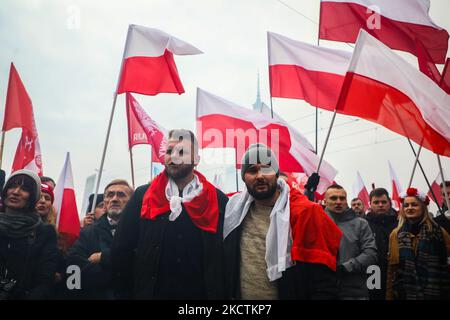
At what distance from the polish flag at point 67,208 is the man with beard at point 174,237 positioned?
1827 millimetres

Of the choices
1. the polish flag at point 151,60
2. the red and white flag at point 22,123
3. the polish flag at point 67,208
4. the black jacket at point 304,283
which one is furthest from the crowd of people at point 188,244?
the red and white flag at point 22,123

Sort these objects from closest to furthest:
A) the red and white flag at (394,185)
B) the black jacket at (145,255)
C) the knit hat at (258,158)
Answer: the black jacket at (145,255) → the knit hat at (258,158) → the red and white flag at (394,185)

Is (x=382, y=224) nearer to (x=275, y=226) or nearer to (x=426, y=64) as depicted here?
(x=426, y=64)

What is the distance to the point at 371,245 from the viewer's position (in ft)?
14.3

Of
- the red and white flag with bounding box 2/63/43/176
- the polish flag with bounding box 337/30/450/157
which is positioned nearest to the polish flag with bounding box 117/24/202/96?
the red and white flag with bounding box 2/63/43/176

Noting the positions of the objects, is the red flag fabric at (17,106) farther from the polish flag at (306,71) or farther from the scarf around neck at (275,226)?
the scarf around neck at (275,226)

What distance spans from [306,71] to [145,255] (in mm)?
4276

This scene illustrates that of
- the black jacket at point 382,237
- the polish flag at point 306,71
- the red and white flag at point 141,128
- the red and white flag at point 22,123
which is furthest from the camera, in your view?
the red and white flag at point 141,128

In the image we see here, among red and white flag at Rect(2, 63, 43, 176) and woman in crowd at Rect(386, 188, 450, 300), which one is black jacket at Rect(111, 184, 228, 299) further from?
red and white flag at Rect(2, 63, 43, 176)

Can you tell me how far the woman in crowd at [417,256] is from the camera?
14.0 ft
